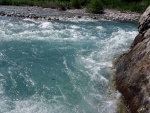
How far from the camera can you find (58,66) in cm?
2500

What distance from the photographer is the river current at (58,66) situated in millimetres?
18844

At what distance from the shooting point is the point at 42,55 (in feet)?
90.3

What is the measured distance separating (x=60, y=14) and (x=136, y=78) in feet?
107

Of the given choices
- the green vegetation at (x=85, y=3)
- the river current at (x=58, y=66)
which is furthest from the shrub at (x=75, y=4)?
the river current at (x=58, y=66)

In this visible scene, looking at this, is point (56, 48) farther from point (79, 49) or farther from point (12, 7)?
point (12, 7)

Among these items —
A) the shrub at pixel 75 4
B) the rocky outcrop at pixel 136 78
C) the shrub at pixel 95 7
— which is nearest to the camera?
the rocky outcrop at pixel 136 78

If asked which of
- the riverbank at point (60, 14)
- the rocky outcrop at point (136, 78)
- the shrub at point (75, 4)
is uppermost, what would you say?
the rocky outcrop at point (136, 78)

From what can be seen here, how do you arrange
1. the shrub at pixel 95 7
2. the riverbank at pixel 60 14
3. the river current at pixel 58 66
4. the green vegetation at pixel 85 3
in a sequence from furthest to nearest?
1. the green vegetation at pixel 85 3
2. the shrub at pixel 95 7
3. the riverbank at pixel 60 14
4. the river current at pixel 58 66

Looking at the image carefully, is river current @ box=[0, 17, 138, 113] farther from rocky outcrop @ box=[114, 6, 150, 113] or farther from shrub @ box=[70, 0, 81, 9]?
shrub @ box=[70, 0, 81, 9]

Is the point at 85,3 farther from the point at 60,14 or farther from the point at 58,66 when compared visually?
the point at 58,66

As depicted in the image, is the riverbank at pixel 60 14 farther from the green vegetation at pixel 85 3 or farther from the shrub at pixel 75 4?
the shrub at pixel 75 4

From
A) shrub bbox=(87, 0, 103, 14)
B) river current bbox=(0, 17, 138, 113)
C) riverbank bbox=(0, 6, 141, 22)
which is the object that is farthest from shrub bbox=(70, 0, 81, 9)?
river current bbox=(0, 17, 138, 113)

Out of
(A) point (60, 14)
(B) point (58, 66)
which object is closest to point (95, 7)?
(A) point (60, 14)

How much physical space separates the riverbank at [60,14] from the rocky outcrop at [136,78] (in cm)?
2383
